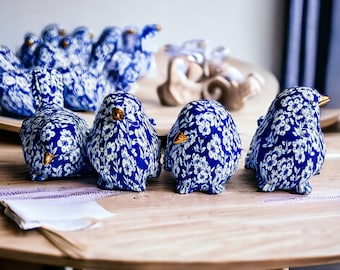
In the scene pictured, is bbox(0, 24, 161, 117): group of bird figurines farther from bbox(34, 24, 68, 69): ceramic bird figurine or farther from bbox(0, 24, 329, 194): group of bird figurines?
bbox(0, 24, 329, 194): group of bird figurines

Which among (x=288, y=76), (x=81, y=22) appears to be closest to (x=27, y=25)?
(x=81, y=22)

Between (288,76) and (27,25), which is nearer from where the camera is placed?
(27,25)

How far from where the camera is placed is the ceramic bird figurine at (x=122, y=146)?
0.73m

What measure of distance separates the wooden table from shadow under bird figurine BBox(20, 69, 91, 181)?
0.05 feet

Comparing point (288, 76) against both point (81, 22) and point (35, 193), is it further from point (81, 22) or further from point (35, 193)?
point (35, 193)

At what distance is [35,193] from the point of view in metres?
0.74

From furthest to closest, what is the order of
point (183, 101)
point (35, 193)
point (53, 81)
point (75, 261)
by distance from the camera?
point (183, 101) → point (53, 81) → point (35, 193) → point (75, 261)

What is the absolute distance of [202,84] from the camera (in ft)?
4.44

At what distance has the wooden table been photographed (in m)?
0.56

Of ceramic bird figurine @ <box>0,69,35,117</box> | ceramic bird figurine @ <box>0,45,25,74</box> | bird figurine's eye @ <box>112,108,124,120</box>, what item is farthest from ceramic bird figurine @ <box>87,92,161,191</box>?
ceramic bird figurine @ <box>0,45,25,74</box>

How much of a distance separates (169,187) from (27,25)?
108 cm

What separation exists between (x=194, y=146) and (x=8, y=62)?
58 centimetres

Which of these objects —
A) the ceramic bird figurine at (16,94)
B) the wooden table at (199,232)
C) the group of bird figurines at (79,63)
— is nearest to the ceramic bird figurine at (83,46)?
the group of bird figurines at (79,63)

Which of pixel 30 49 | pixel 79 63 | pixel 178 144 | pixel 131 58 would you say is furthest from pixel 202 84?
pixel 178 144
